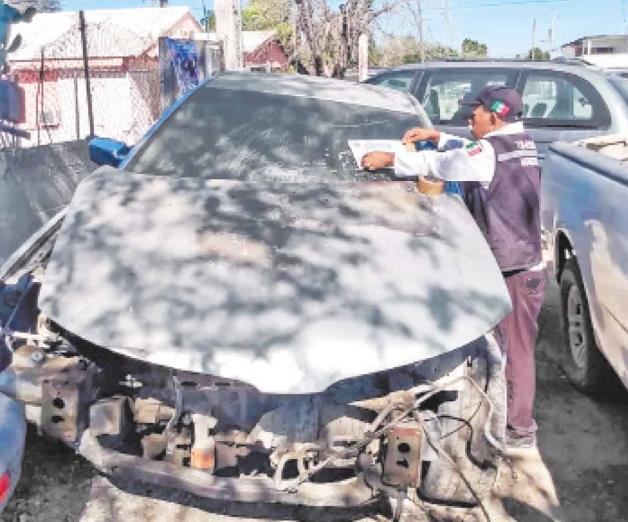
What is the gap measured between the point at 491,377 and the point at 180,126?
7.06 feet

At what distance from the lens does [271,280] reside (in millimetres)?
2639

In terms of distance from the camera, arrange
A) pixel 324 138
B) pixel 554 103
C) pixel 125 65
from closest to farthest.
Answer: pixel 324 138 → pixel 554 103 → pixel 125 65

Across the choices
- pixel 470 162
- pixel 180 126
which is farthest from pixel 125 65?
pixel 470 162

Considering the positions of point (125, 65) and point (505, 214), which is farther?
point (125, 65)

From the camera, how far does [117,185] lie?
3.30 metres

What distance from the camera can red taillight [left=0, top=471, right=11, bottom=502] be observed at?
6.91ft

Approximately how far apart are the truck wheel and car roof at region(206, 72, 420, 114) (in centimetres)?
135

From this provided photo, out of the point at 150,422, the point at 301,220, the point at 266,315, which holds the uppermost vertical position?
the point at 301,220

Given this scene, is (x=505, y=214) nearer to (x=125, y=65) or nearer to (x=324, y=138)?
(x=324, y=138)

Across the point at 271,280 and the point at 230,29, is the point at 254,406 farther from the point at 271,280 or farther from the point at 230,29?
the point at 230,29

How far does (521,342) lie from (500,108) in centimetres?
112

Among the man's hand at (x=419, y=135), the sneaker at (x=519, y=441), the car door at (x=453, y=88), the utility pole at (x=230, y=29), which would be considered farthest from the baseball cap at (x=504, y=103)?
the utility pole at (x=230, y=29)

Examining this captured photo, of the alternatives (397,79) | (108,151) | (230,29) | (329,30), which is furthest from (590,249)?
(329,30)

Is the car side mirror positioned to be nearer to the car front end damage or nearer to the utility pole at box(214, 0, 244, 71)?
the car front end damage
